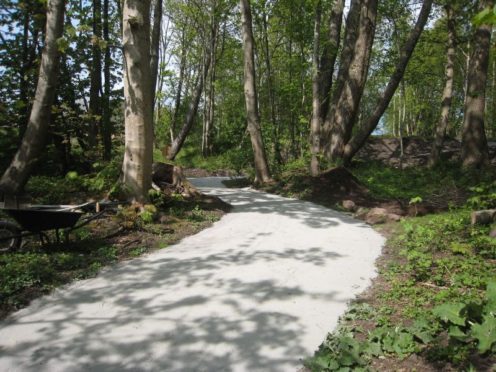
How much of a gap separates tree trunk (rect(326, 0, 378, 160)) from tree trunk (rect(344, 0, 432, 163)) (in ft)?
1.26

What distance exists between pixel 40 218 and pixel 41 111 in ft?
13.2

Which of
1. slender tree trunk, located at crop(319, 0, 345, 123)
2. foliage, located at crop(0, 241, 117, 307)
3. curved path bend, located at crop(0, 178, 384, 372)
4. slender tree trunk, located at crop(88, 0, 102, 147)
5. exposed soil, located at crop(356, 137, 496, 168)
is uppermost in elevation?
slender tree trunk, located at crop(319, 0, 345, 123)

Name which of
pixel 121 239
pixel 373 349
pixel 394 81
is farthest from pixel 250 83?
pixel 373 349

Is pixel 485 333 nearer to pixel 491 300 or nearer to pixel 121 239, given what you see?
pixel 491 300

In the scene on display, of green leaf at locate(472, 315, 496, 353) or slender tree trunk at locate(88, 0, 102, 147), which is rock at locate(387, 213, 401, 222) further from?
slender tree trunk at locate(88, 0, 102, 147)

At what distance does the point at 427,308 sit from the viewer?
12.4ft

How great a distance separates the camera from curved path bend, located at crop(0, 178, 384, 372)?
3.17 metres

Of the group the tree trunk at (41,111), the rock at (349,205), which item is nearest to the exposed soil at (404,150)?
the rock at (349,205)

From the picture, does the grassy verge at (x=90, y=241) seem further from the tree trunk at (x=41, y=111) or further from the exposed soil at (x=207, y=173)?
the exposed soil at (x=207, y=173)

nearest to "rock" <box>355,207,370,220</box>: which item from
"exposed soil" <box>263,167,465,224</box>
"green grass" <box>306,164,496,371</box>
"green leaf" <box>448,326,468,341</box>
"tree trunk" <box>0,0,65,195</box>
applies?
"exposed soil" <box>263,167,465,224</box>

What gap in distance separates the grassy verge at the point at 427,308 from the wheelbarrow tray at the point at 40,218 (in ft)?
12.8

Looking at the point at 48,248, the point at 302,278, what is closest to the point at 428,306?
the point at 302,278

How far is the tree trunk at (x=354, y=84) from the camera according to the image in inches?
517

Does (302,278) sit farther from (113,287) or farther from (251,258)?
(113,287)
